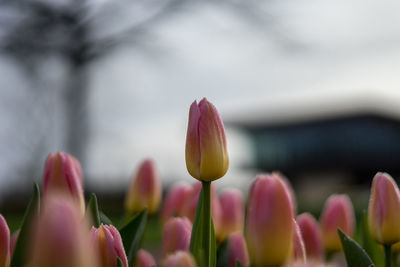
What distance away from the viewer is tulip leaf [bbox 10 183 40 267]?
2.32ft

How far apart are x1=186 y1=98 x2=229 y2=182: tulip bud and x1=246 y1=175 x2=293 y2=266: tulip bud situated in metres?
0.13

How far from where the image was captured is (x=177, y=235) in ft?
2.50

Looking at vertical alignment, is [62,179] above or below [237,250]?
above

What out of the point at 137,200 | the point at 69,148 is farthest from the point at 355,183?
the point at 137,200

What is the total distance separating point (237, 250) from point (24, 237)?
32 centimetres

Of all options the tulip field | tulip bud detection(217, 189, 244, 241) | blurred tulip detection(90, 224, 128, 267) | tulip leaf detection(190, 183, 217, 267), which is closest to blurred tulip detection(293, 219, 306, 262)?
the tulip field

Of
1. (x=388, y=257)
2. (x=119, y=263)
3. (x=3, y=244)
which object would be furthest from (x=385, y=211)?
(x=3, y=244)

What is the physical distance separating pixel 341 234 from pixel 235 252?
0.18 meters

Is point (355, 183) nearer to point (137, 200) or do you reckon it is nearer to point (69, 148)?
point (69, 148)

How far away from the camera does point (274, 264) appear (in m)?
0.63

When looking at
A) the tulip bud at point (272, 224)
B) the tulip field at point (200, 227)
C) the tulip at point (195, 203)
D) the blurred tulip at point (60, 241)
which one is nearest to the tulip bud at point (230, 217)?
the tulip field at point (200, 227)

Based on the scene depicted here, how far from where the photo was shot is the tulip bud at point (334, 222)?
3.65ft

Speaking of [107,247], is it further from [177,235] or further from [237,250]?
[237,250]

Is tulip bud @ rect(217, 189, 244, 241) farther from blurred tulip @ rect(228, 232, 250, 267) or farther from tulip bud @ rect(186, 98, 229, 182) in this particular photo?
tulip bud @ rect(186, 98, 229, 182)
